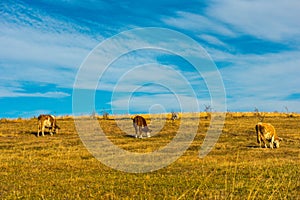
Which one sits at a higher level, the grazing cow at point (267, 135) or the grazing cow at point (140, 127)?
the grazing cow at point (140, 127)

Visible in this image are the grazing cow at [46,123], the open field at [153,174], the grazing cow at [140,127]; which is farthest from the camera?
the grazing cow at [46,123]

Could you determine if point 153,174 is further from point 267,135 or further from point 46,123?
point 46,123

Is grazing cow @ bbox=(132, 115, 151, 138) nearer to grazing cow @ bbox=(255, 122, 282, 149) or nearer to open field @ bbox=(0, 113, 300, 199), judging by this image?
open field @ bbox=(0, 113, 300, 199)

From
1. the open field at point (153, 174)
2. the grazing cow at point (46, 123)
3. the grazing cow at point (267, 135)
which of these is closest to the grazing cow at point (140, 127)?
the open field at point (153, 174)

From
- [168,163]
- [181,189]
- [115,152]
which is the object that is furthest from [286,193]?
[115,152]

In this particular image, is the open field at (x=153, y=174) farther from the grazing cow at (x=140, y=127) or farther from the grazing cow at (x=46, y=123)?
the grazing cow at (x=46, y=123)

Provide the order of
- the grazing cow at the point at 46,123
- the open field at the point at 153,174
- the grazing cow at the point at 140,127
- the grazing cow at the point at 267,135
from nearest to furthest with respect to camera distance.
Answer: the open field at the point at 153,174
the grazing cow at the point at 267,135
the grazing cow at the point at 140,127
the grazing cow at the point at 46,123

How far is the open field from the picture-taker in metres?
11.0

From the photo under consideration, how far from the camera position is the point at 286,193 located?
10.1 meters

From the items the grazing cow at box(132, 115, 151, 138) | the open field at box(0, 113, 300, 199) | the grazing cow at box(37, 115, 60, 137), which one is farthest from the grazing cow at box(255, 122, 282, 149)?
the grazing cow at box(37, 115, 60, 137)

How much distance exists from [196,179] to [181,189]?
1.62 meters

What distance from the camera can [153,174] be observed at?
1460cm

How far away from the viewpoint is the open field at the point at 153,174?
36.1ft

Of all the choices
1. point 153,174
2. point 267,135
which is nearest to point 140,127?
point 267,135
